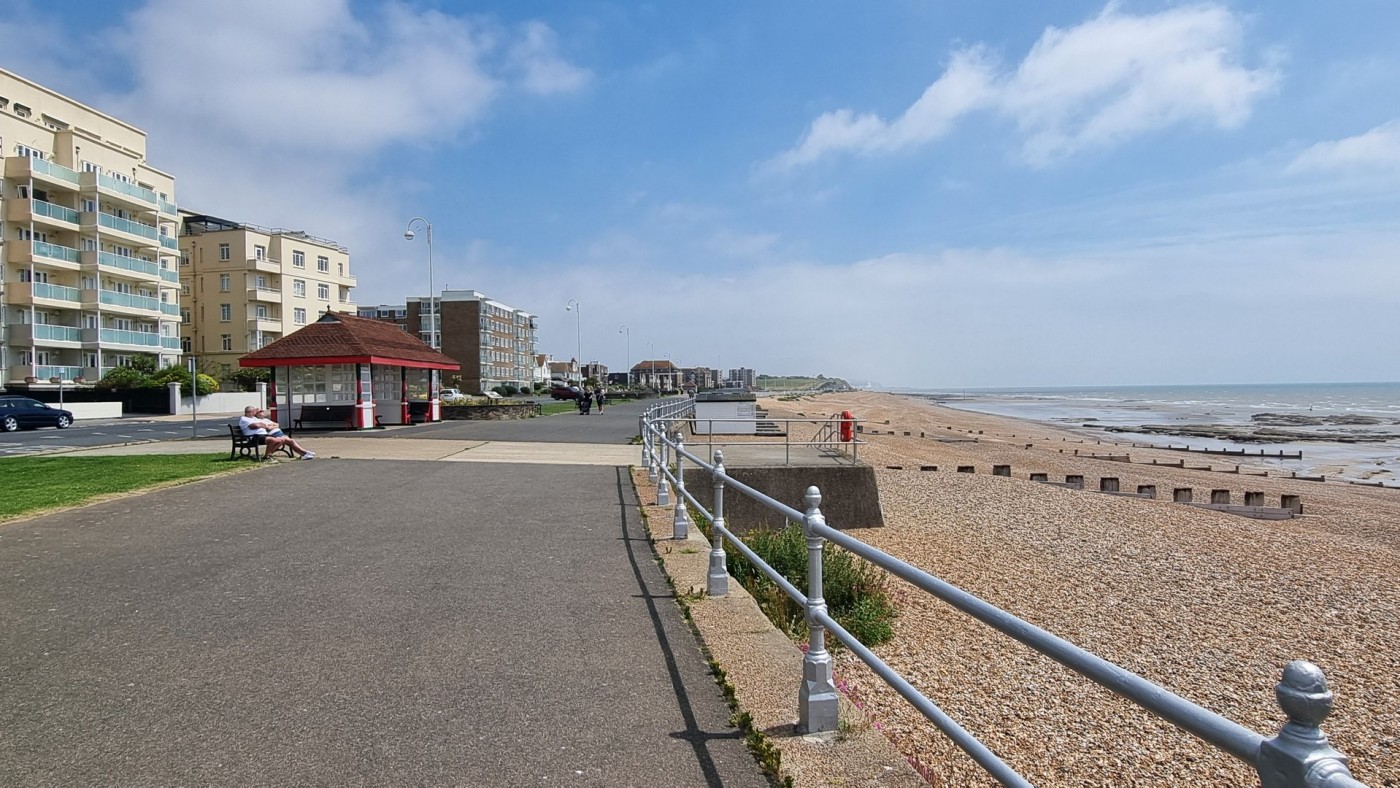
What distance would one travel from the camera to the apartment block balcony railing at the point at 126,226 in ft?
162

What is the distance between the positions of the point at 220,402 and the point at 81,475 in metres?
34.6

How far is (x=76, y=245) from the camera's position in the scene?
4941cm

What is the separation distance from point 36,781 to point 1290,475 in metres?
33.2

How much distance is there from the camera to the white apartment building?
4494 centimetres

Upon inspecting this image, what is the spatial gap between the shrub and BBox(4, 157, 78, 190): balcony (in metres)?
52.0

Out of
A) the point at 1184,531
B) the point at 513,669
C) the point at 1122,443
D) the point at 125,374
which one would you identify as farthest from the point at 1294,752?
the point at 125,374

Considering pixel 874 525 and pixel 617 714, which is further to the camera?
pixel 874 525

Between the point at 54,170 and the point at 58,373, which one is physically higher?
the point at 54,170

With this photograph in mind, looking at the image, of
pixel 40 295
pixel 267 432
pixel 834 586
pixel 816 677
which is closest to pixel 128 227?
pixel 40 295

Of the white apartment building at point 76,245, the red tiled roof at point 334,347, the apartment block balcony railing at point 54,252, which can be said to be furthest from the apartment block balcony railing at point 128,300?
the red tiled roof at point 334,347

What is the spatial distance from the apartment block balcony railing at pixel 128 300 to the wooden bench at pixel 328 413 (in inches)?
1254

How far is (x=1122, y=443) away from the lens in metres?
43.1

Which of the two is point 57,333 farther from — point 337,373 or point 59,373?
point 337,373

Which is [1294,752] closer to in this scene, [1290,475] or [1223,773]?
[1223,773]
